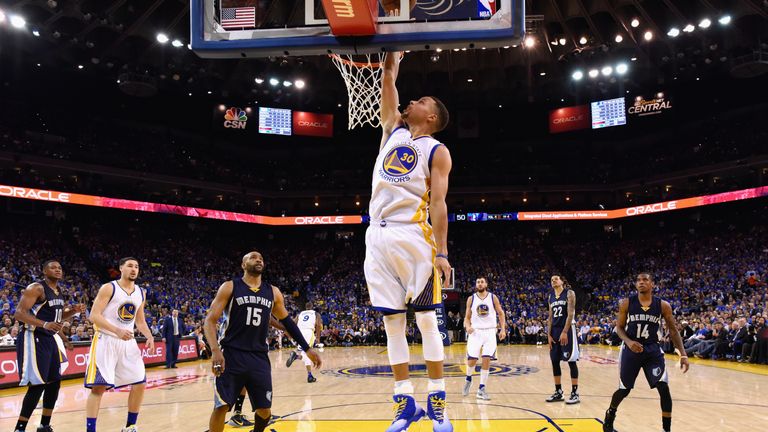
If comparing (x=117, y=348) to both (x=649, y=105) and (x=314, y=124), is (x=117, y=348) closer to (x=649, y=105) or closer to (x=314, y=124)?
(x=314, y=124)

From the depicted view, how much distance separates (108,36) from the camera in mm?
27016

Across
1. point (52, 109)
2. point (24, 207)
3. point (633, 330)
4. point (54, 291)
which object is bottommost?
point (633, 330)

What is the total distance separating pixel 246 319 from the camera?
5.70 m

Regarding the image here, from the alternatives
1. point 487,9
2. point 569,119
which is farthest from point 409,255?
point 569,119

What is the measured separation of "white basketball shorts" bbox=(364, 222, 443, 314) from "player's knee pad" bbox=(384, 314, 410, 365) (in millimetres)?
68

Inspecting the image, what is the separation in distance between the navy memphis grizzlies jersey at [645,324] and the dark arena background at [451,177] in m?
7.00

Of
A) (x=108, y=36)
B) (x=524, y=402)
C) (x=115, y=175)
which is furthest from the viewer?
(x=115, y=175)

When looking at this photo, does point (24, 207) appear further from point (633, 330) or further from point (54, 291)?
point (633, 330)

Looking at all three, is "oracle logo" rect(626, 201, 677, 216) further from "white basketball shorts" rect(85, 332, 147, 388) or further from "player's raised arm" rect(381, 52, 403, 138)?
"player's raised arm" rect(381, 52, 403, 138)

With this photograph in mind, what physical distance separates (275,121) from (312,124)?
2.47 m

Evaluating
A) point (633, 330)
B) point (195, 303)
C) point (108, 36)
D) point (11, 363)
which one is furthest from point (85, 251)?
point (633, 330)

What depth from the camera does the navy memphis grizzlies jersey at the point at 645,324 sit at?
719cm

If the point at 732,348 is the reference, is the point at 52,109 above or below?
above

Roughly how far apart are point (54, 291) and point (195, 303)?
21.5 metres
